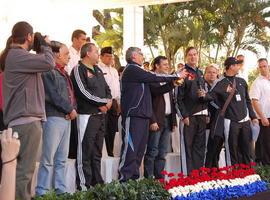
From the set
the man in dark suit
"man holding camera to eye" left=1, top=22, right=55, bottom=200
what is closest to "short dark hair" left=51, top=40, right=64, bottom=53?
"man holding camera to eye" left=1, top=22, right=55, bottom=200

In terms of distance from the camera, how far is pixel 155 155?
7.30 meters

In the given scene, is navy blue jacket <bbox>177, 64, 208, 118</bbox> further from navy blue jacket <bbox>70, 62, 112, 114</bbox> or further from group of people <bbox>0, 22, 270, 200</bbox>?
navy blue jacket <bbox>70, 62, 112, 114</bbox>

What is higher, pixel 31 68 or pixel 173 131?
pixel 31 68

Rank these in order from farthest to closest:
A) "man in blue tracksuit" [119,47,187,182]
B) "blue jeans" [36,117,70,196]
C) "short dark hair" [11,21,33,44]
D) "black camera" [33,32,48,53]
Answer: "man in blue tracksuit" [119,47,187,182], "blue jeans" [36,117,70,196], "black camera" [33,32,48,53], "short dark hair" [11,21,33,44]

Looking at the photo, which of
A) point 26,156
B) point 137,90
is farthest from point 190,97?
point 26,156

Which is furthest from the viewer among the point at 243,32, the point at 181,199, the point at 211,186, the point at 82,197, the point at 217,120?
the point at 243,32

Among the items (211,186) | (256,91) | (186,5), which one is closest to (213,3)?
(186,5)

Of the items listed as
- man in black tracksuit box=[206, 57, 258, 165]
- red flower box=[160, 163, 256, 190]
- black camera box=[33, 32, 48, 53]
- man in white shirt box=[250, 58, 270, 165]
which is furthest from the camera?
man in white shirt box=[250, 58, 270, 165]

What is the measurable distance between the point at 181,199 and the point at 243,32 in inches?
730

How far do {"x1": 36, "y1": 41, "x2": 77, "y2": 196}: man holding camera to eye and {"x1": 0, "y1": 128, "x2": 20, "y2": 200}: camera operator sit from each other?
119 inches

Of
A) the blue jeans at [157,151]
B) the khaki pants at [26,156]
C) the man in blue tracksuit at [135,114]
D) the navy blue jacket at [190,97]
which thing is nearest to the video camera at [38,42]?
the khaki pants at [26,156]

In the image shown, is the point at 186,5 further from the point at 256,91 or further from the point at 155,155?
the point at 155,155

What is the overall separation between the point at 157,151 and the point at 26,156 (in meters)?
2.70

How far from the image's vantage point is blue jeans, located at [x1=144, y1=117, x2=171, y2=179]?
23.8 feet
